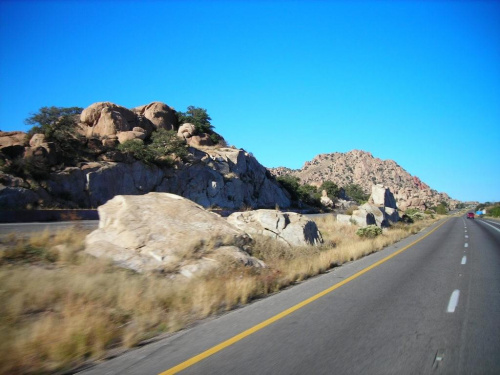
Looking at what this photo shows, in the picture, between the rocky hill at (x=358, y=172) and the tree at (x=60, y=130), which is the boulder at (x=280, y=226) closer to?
the tree at (x=60, y=130)

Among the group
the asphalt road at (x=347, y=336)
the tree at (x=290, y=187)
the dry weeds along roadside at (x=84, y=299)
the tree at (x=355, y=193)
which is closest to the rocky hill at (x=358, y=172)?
the tree at (x=355, y=193)

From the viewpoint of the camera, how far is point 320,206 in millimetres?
76375

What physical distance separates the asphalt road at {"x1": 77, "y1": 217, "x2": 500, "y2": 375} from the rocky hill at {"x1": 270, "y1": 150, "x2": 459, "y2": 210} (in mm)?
129547

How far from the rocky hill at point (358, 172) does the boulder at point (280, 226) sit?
395 ft

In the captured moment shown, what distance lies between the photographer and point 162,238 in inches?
397

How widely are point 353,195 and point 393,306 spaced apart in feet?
351

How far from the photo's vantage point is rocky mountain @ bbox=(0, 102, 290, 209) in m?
29.4

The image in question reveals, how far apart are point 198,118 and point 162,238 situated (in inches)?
2111

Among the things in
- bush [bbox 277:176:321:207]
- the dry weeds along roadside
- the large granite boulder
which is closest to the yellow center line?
the dry weeds along roadside

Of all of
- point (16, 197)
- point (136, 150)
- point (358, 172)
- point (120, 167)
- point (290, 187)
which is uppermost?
point (358, 172)

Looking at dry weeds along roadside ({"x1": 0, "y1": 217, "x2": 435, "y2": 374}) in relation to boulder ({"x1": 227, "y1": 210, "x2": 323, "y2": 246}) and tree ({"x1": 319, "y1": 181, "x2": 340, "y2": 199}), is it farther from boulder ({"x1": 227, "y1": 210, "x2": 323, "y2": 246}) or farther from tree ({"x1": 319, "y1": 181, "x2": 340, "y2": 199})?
tree ({"x1": 319, "y1": 181, "x2": 340, "y2": 199})

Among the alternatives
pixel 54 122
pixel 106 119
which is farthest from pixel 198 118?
pixel 54 122

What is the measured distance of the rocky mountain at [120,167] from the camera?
2939cm

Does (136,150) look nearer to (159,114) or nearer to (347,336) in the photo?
(159,114)
